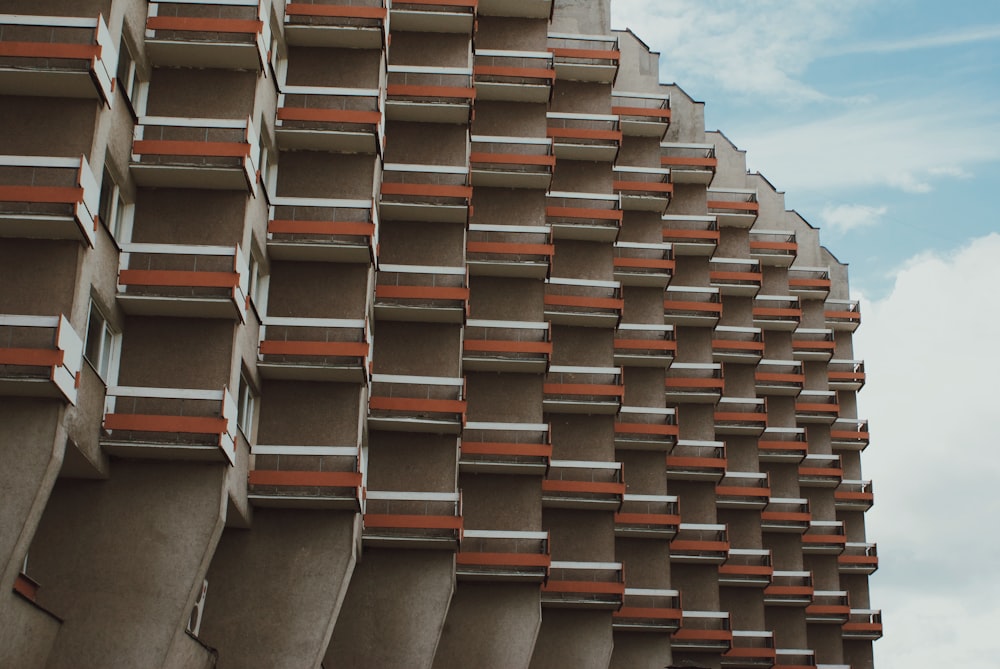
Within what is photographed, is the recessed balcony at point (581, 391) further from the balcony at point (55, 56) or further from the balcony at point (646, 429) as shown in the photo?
the balcony at point (55, 56)

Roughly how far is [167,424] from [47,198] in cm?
594

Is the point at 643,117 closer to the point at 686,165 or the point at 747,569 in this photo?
the point at 686,165

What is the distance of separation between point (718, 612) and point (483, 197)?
22.6 m

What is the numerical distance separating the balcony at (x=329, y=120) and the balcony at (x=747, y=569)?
3371cm

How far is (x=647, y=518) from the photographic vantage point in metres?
59.9

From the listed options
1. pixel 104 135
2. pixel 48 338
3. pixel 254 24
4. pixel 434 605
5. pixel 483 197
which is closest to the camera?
pixel 48 338

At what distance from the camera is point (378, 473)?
45406mm

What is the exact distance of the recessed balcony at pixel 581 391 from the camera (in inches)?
2199

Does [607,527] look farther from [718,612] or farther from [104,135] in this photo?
[104,135]

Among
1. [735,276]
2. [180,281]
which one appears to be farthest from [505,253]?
[735,276]

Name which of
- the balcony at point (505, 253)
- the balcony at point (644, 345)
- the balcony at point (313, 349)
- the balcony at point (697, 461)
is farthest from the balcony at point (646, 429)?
the balcony at point (313, 349)

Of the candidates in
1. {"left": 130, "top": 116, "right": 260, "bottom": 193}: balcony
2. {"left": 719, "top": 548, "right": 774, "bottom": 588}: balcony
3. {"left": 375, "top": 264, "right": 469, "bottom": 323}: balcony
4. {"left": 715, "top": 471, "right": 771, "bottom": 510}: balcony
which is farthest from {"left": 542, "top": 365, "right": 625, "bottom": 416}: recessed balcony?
{"left": 130, "top": 116, "right": 260, "bottom": 193}: balcony

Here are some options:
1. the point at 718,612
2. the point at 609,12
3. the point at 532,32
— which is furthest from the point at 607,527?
the point at 609,12

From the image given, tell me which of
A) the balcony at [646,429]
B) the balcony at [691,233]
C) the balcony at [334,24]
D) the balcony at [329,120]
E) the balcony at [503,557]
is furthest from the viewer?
the balcony at [691,233]
